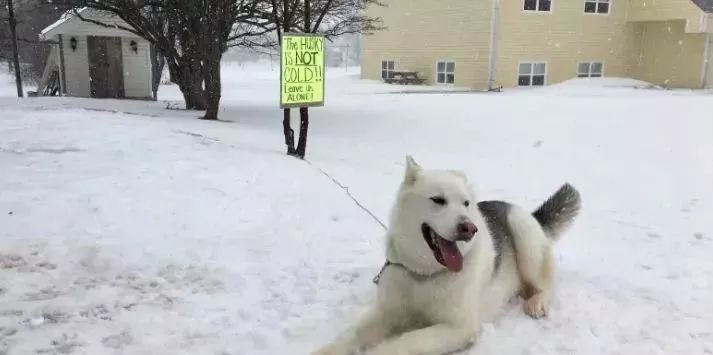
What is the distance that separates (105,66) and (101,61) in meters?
0.26

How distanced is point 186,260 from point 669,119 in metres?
15.5

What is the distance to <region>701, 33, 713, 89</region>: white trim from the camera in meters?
27.0

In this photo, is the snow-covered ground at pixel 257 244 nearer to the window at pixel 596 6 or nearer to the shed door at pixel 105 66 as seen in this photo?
the shed door at pixel 105 66

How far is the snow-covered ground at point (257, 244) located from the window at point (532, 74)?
16.6 m

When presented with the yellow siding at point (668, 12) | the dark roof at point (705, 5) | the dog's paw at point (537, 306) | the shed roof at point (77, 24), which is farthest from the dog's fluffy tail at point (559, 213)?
the dark roof at point (705, 5)

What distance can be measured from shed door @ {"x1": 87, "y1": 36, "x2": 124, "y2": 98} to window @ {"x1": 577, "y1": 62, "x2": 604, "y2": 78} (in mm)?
23001

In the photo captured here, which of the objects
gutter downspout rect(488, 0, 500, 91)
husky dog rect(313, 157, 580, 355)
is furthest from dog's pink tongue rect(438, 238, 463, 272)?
gutter downspout rect(488, 0, 500, 91)

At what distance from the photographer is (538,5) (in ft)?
89.2

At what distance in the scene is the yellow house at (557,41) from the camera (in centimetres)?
2675

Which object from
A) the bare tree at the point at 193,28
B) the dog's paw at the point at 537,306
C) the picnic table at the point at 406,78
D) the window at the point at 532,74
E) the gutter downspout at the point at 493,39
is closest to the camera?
the dog's paw at the point at 537,306

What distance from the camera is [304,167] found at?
27.2ft

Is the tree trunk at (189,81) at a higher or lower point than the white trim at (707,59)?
lower

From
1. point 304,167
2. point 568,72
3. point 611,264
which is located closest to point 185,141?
point 304,167

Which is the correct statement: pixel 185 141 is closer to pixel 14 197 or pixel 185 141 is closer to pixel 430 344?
pixel 14 197
